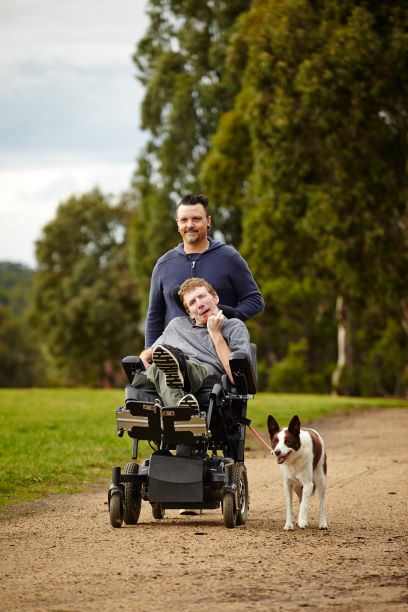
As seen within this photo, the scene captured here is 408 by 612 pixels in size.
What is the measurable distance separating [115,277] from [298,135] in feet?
82.3

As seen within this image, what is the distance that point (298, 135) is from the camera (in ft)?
103

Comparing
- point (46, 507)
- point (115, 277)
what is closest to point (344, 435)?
point (46, 507)

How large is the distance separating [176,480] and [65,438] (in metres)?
9.35

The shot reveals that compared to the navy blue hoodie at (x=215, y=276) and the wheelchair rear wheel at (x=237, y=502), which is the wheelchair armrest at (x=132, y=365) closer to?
the navy blue hoodie at (x=215, y=276)

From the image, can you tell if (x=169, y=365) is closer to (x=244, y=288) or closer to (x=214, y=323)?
(x=214, y=323)

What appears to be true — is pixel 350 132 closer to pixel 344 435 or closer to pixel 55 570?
pixel 344 435

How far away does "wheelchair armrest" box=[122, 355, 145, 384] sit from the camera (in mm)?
8484

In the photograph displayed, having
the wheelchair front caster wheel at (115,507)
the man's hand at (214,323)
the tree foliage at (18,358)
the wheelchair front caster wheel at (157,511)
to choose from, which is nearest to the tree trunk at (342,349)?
the wheelchair front caster wheel at (157,511)

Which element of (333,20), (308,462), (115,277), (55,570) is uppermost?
(333,20)

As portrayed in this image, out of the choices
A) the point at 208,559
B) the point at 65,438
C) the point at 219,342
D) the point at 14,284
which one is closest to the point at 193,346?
the point at 219,342

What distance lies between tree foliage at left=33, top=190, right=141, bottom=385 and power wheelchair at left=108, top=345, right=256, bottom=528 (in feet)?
→ 150

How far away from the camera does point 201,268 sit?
8930 millimetres

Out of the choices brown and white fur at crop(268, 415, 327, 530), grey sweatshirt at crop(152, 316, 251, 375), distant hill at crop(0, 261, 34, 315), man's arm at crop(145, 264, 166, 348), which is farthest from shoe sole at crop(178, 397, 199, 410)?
distant hill at crop(0, 261, 34, 315)

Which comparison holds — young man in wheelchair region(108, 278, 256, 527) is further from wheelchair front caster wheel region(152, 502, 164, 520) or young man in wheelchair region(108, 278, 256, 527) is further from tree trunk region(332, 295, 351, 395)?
tree trunk region(332, 295, 351, 395)
